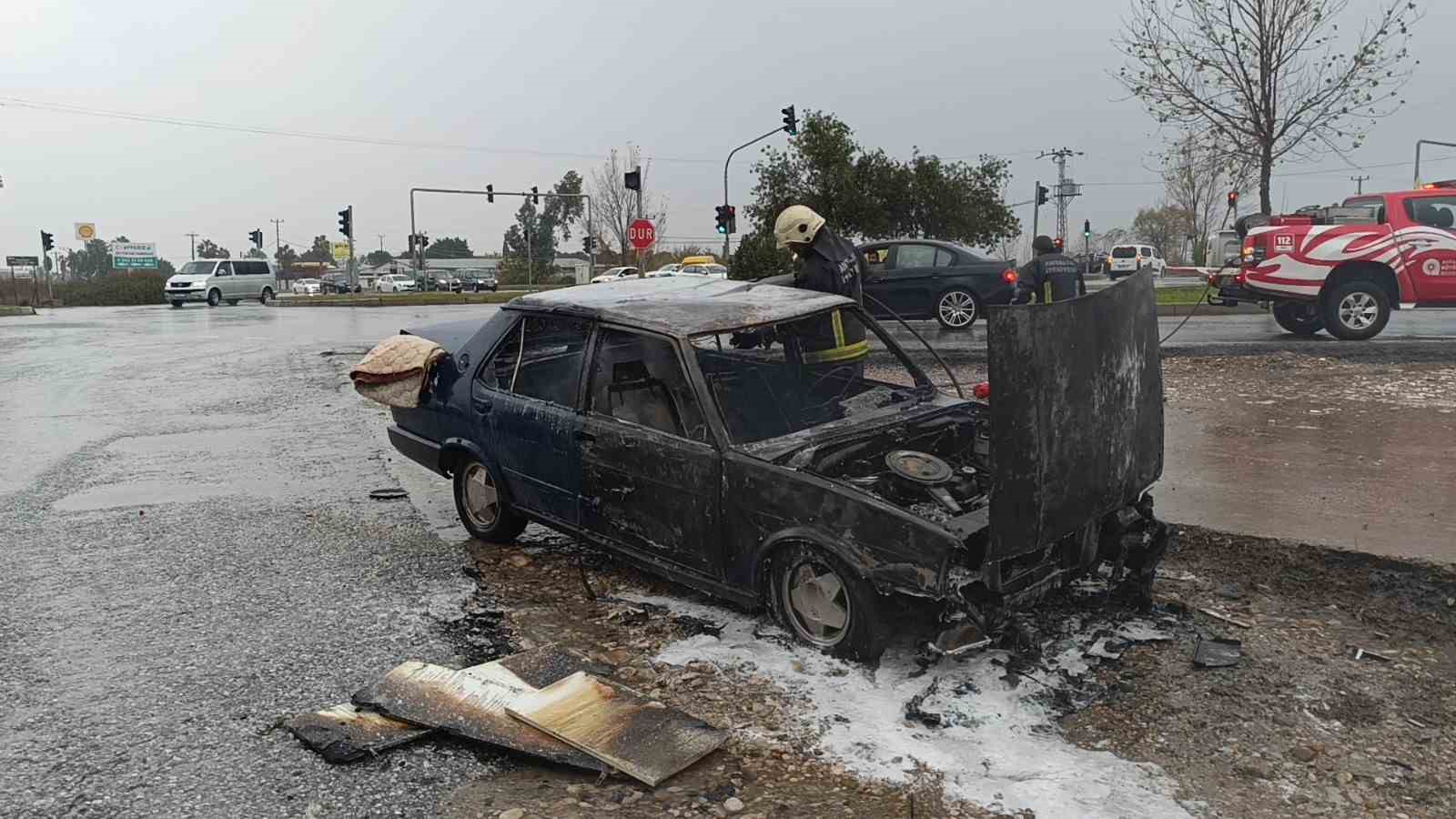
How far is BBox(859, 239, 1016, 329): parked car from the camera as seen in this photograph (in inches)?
599

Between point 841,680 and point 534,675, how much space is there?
3.69 ft

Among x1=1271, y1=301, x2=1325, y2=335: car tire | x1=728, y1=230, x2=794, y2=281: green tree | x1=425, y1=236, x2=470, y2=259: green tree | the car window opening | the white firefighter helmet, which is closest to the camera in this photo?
the car window opening

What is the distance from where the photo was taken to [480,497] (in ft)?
18.7

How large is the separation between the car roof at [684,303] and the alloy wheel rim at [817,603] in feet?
4.06

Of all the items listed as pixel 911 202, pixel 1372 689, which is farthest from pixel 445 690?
pixel 911 202

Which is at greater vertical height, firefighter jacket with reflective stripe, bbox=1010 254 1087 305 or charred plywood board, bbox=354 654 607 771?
firefighter jacket with reflective stripe, bbox=1010 254 1087 305

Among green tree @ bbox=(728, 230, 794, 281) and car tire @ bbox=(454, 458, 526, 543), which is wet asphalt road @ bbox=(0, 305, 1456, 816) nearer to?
car tire @ bbox=(454, 458, 526, 543)

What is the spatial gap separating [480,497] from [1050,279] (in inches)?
258

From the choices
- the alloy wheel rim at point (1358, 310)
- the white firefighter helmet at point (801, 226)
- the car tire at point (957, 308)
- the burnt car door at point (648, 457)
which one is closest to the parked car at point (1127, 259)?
the car tire at point (957, 308)

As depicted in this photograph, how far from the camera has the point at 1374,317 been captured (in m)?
13.3

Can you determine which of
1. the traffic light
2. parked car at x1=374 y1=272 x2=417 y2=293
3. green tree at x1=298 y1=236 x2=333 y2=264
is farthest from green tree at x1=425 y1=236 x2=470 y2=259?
the traffic light

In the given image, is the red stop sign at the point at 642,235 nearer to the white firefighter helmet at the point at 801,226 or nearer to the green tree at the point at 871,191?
the green tree at the point at 871,191

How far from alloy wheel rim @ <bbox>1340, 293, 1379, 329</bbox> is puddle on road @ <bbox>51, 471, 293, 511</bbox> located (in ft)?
42.3

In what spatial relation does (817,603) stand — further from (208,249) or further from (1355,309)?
(208,249)
